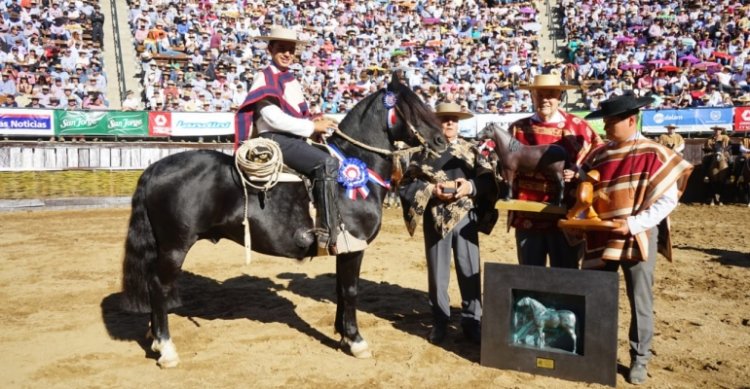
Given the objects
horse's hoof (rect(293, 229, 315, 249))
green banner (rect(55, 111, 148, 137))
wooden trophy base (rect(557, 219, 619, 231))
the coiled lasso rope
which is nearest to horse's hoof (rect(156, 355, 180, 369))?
the coiled lasso rope

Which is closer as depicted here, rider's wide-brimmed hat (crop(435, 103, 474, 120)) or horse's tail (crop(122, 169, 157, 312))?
horse's tail (crop(122, 169, 157, 312))

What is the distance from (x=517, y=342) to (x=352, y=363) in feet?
4.47

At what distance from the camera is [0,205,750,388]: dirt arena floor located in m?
4.49

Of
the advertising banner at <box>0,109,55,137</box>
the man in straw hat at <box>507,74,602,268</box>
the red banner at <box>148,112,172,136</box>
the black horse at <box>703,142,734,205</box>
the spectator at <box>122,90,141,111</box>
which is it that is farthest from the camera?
the spectator at <box>122,90,141,111</box>

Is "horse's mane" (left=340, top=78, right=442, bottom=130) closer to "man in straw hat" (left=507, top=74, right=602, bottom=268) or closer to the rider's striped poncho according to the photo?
"man in straw hat" (left=507, top=74, right=602, bottom=268)

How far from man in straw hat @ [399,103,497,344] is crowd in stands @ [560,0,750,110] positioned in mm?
16171

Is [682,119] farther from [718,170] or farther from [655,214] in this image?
[655,214]

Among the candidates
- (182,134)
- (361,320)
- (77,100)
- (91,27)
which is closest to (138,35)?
(91,27)

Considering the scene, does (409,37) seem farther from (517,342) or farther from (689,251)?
(517,342)

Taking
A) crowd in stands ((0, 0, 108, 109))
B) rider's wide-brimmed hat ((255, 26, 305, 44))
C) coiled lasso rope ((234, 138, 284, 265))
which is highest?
crowd in stands ((0, 0, 108, 109))

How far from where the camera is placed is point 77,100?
17688 millimetres

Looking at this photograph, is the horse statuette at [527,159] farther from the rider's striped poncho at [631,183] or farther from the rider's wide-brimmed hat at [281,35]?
the rider's wide-brimmed hat at [281,35]

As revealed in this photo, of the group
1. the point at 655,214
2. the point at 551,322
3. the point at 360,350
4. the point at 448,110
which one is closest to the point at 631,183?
the point at 655,214

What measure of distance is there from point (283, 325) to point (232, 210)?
1.48 metres
